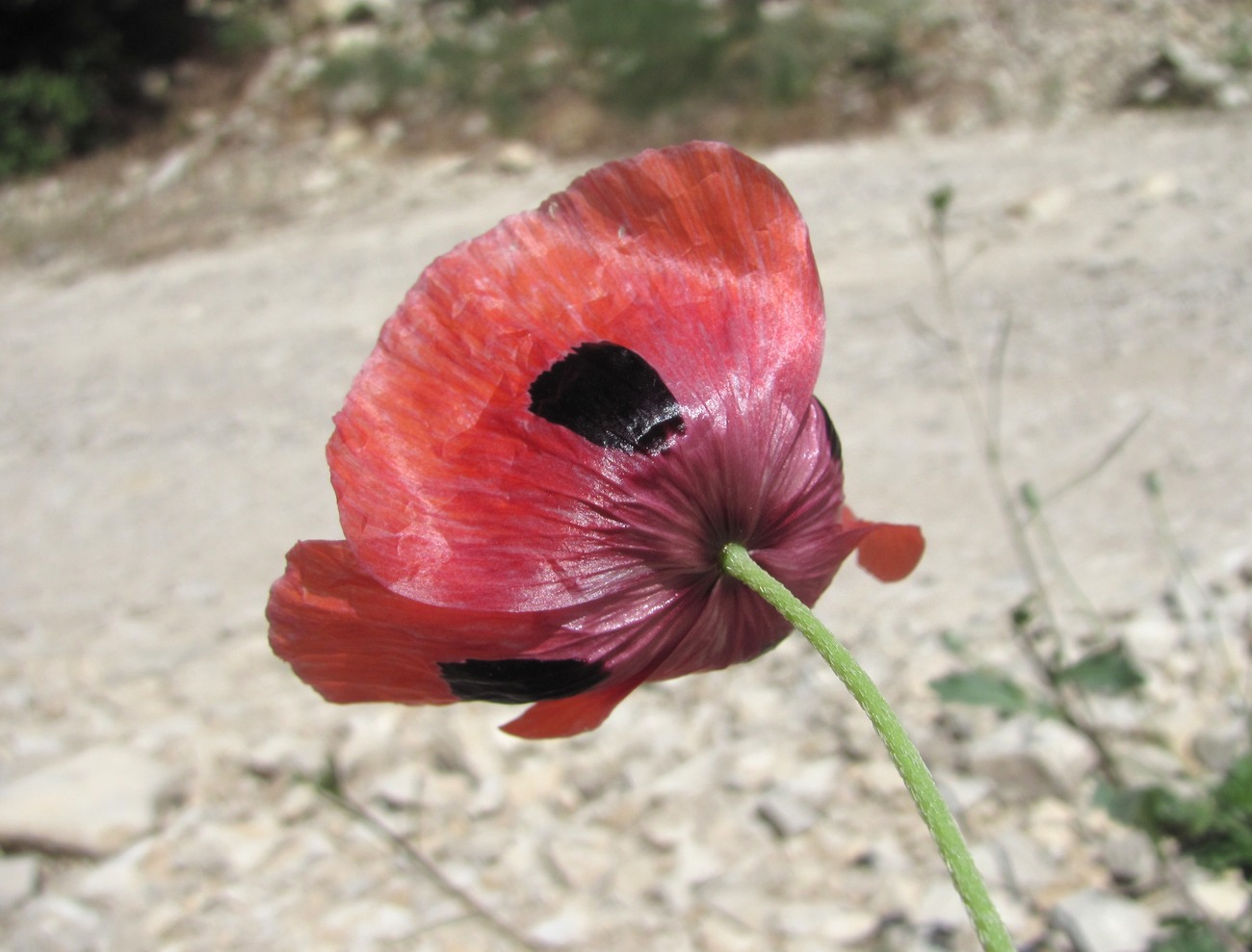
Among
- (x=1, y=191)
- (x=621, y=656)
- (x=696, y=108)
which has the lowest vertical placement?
(x=1, y=191)

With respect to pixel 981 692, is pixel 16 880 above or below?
below

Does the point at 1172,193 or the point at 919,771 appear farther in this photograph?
the point at 1172,193

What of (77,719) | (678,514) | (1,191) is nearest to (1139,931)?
(678,514)

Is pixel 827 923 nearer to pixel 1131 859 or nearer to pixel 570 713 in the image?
pixel 1131 859

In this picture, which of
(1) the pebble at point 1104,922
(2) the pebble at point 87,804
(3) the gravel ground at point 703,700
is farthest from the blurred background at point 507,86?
(2) the pebble at point 87,804

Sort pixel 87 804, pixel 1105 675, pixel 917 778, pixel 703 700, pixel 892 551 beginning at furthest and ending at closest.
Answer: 1. pixel 703 700
2. pixel 87 804
3. pixel 1105 675
4. pixel 892 551
5. pixel 917 778

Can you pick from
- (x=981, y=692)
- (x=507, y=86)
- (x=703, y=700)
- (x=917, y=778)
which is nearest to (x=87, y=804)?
(x=703, y=700)

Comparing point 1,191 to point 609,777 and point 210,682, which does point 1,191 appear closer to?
point 210,682
